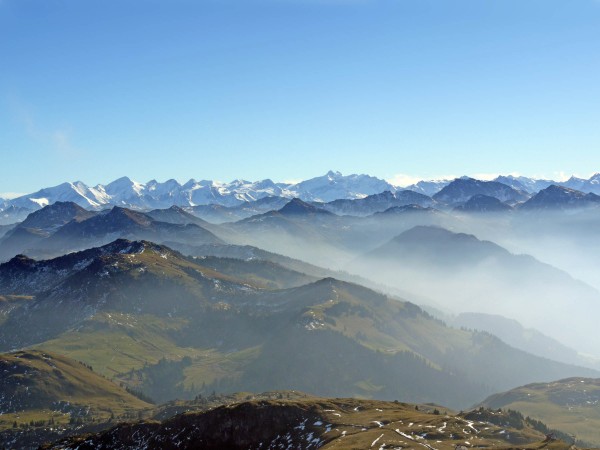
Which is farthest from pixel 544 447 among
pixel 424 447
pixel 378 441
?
pixel 378 441

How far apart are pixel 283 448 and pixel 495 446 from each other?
67062 mm

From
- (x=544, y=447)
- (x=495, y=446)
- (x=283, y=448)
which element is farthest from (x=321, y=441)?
(x=544, y=447)

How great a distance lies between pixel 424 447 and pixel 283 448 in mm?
48338

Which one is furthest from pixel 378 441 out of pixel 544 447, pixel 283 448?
pixel 544 447

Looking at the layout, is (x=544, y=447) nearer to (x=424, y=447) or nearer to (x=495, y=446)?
(x=495, y=446)

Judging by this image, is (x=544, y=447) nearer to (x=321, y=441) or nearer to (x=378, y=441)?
(x=378, y=441)

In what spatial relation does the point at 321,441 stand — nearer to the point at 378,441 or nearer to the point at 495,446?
the point at 378,441

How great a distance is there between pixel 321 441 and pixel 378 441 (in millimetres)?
22005

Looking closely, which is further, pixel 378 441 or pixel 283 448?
pixel 283 448

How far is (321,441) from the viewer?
193 m

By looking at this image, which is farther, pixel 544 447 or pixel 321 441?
pixel 321 441

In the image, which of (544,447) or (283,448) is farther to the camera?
(283,448)

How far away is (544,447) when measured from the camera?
171750mm

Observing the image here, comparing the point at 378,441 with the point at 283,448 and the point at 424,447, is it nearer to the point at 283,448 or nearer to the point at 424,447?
the point at 424,447
